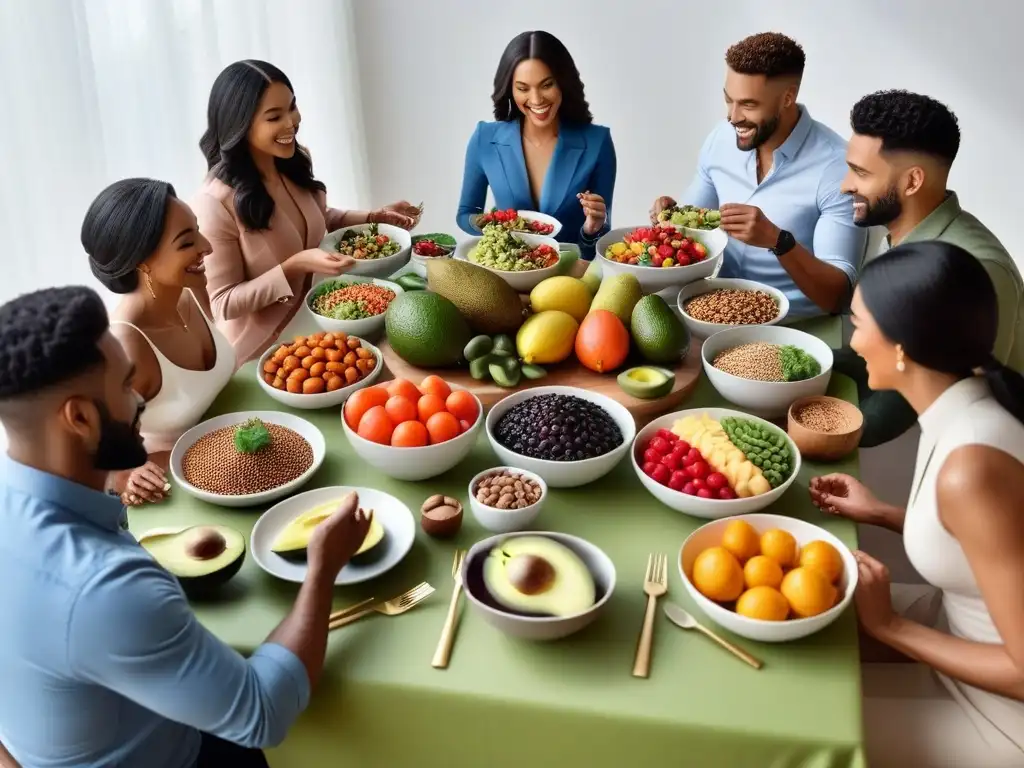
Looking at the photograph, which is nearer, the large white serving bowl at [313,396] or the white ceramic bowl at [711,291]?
the large white serving bowl at [313,396]

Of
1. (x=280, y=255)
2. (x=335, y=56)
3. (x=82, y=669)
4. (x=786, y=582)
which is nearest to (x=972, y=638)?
(x=786, y=582)

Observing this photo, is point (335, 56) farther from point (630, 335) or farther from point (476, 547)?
point (476, 547)

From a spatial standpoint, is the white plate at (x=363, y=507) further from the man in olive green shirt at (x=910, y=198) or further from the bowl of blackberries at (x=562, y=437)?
the man in olive green shirt at (x=910, y=198)

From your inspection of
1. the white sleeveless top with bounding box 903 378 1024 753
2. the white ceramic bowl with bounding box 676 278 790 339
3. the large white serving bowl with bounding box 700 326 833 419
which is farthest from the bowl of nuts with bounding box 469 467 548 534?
the white ceramic bowl with bounding box 676 278 790 339

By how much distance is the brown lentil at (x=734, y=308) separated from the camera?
2.32 m

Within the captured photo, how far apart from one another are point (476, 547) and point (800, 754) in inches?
23.5

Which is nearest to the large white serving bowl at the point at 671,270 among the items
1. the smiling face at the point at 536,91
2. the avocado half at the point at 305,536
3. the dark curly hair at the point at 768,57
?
the dark curly hair at the point at 768,57

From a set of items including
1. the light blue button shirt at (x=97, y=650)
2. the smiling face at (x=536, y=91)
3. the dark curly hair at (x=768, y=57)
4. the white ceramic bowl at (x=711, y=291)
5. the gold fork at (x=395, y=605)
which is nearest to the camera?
the light blue button shirt at (x=97, y=650)

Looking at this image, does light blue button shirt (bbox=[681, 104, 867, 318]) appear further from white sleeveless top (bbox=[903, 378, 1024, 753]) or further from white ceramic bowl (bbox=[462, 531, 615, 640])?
white ceramic bowl (bbox=[462, 531, 615, 640])

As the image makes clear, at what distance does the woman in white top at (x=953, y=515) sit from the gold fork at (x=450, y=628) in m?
0.69

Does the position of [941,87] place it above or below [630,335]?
above

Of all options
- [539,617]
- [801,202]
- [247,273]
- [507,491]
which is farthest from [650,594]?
[247,273]

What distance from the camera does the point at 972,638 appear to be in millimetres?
1574

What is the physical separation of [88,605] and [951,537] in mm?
1338
